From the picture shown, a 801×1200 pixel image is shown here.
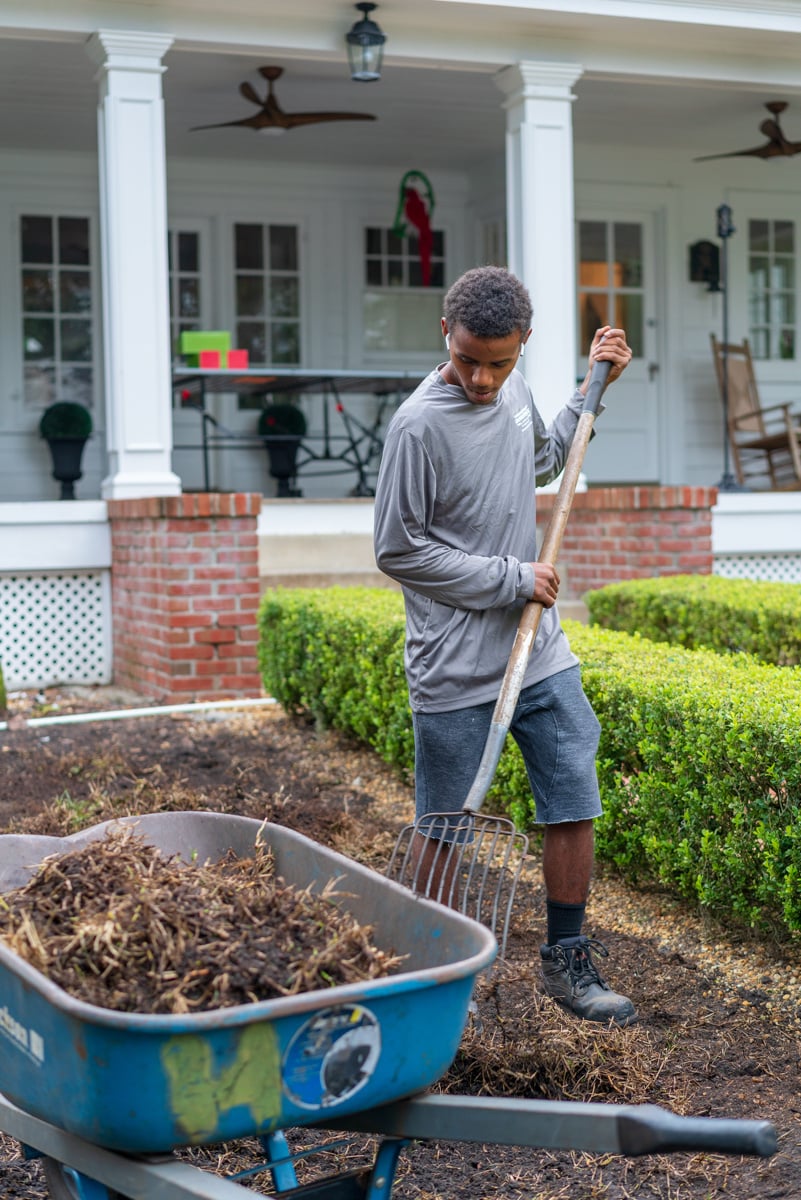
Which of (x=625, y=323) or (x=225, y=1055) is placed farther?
(x=625, y=323)

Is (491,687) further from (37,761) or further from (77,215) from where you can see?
(77,215)

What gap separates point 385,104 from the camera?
417 inches

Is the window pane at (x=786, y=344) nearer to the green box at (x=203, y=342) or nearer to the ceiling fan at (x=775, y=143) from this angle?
the ceiling fan at (x=775, y=143)

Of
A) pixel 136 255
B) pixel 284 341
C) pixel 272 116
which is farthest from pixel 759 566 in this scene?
pixel 284 341

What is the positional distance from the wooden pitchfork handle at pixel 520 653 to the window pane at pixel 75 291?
9.05 metres

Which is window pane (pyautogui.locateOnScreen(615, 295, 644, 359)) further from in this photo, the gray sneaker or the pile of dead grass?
the pile of dead grass

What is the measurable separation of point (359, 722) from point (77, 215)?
703 cm

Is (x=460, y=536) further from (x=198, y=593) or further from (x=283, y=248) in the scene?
(x=283, y=248)

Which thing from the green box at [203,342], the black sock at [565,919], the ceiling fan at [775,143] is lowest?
the black sock at [565,919]

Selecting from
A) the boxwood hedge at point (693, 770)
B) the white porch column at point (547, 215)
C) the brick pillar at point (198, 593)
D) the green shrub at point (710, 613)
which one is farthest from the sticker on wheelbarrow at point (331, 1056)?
the white porch column at point (547, 215)

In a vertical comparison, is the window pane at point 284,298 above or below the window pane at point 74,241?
below

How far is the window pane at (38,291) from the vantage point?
452 inches

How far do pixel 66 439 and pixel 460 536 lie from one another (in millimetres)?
8303

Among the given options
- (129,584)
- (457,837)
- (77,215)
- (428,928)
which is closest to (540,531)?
(129,584)
